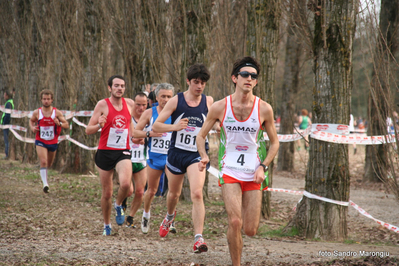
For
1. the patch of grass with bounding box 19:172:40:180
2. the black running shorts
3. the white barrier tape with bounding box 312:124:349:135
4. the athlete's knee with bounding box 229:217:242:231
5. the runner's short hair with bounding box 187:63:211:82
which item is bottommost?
the patch of grass with bounding box 19:172:40:180

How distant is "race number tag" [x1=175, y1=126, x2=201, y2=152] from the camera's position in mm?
6262

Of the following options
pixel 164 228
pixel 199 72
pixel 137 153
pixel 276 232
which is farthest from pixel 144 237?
pixel 199 72

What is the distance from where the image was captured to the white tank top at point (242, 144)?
4.97 m

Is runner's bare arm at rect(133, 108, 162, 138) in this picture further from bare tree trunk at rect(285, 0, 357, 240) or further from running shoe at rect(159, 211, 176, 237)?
bare tree trunk at rect(285, 0, 357, 240)

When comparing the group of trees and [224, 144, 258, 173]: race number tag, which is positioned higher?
the group of trees

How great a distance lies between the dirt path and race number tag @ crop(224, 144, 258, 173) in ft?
A: 4.53

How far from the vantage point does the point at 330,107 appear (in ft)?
22.7

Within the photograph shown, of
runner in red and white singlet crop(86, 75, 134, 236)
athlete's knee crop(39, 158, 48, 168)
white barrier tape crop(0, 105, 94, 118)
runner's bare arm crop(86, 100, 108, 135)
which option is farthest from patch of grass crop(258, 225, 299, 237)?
white barrier tape crop(0, 105, 94, 118)

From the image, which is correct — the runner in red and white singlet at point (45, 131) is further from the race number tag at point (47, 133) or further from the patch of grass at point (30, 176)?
the patch of grass at point (30, 176)

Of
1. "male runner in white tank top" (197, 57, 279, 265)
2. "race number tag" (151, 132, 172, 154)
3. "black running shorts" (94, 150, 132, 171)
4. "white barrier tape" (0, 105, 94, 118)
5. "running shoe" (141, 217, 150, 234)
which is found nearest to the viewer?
"male runner in white tank top" (197, 57, 279, 265)

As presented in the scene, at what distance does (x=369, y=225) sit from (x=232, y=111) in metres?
5.07

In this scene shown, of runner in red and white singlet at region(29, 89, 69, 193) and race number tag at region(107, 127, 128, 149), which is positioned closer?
race number tag at region(107, 127, 128, 149)

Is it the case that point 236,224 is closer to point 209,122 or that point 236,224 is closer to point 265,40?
point 209,122

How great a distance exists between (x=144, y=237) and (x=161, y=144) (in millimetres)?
1597
